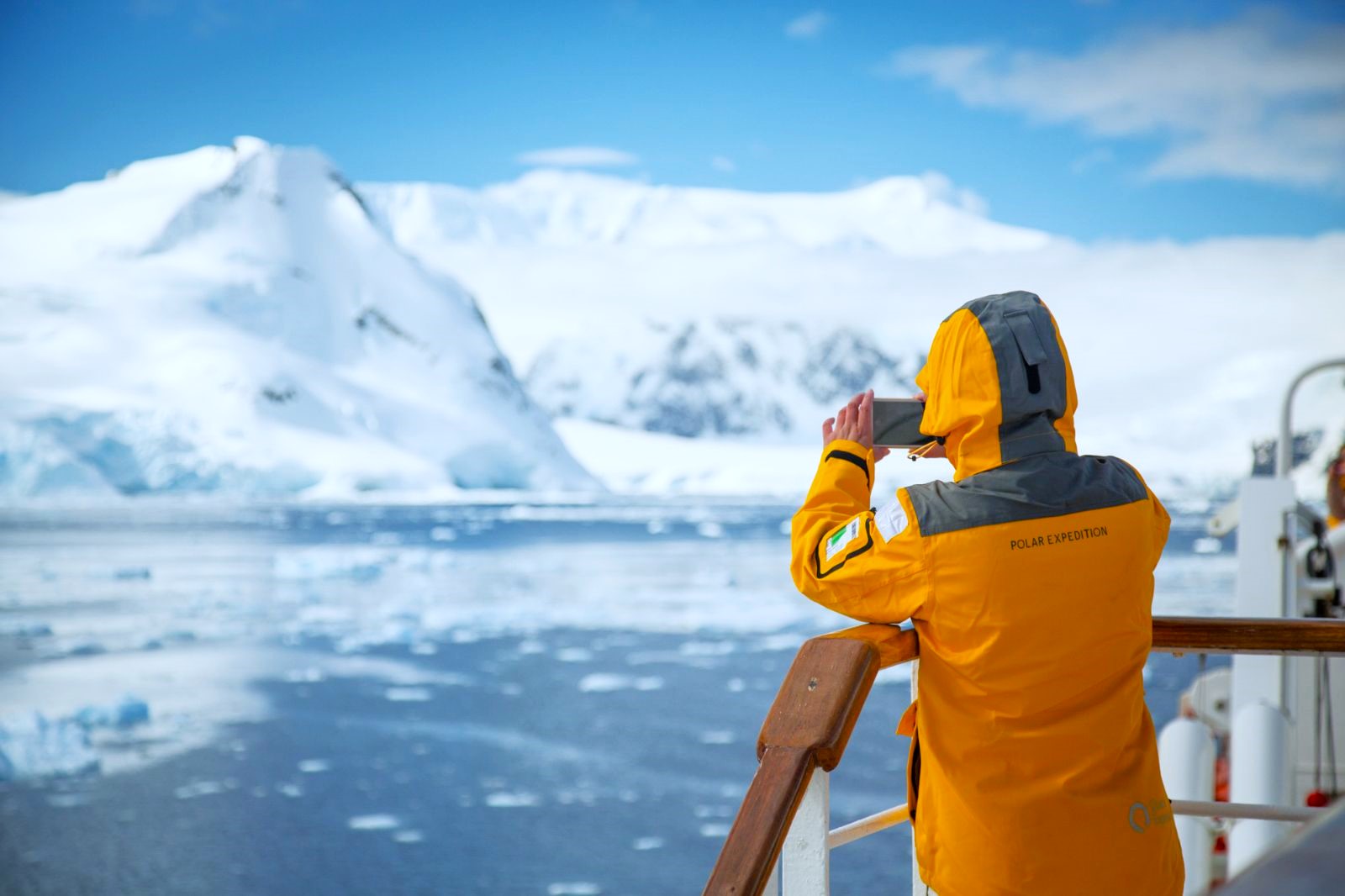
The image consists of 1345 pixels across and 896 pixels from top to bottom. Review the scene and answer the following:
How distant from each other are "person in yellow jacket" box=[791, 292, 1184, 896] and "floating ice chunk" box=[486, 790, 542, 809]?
50.4 feet

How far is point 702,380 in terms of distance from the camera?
187000 mm

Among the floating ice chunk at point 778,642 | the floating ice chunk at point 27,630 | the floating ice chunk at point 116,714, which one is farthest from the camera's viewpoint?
the floating ice chunk at point 27,630

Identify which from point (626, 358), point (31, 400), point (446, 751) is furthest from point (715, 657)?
point (626, 358)

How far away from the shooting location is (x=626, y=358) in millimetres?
189250

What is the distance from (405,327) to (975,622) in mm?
98817

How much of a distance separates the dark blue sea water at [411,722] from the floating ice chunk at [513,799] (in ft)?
0.11

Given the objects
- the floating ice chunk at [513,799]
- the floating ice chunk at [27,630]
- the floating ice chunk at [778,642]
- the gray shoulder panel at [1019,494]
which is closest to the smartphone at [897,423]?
the gray shoulder panel at [1019,494]

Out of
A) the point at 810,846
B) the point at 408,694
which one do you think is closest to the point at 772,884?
the point at 810,846

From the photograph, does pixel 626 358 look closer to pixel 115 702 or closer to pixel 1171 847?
pixel 115 702

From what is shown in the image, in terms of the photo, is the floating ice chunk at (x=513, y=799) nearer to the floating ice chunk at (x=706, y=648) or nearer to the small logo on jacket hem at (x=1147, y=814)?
the floating ice chunk at (x=706, y=648)

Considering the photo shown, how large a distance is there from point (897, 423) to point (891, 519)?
20 centimetres

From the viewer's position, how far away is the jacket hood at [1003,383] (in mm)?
1083

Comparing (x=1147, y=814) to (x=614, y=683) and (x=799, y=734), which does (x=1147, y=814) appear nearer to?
(x=799, y=734)

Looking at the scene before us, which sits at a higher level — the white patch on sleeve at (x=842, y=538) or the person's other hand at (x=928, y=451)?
the person's other hand at (x=928, y=451)
